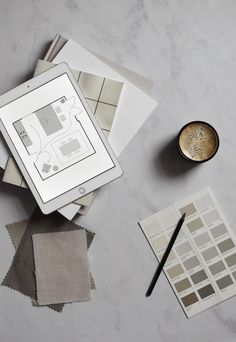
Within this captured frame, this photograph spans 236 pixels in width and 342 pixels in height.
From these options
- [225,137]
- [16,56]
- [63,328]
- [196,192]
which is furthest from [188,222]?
[16,56]

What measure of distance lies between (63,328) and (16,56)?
1.64ft

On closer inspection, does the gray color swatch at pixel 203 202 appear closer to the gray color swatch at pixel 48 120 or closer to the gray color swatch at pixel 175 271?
the gray color swatch at pixel 175 271

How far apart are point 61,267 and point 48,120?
267mm

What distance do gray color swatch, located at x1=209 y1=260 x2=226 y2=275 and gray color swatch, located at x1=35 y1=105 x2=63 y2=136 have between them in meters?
0.37

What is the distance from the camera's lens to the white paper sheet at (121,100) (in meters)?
0.86

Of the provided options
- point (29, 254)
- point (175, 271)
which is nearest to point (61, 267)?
point (29, 254)

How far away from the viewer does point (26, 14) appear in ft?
2.91

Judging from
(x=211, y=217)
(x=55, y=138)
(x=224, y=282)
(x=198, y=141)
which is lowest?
(x=224, y=282)

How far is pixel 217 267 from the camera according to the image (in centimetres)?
89

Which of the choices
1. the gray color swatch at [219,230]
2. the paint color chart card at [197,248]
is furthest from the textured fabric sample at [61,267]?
the gray color swatch at [219,230]

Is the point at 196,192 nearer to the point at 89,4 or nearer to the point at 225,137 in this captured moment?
the point at 225,137

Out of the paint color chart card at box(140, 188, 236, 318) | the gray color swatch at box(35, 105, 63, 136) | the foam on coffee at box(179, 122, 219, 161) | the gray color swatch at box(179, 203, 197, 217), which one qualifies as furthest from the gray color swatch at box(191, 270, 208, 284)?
the gray color swatch at box(35, 105, 63, 136)

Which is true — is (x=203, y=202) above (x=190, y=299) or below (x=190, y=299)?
above

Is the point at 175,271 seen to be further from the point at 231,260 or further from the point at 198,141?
the point at 198,141
